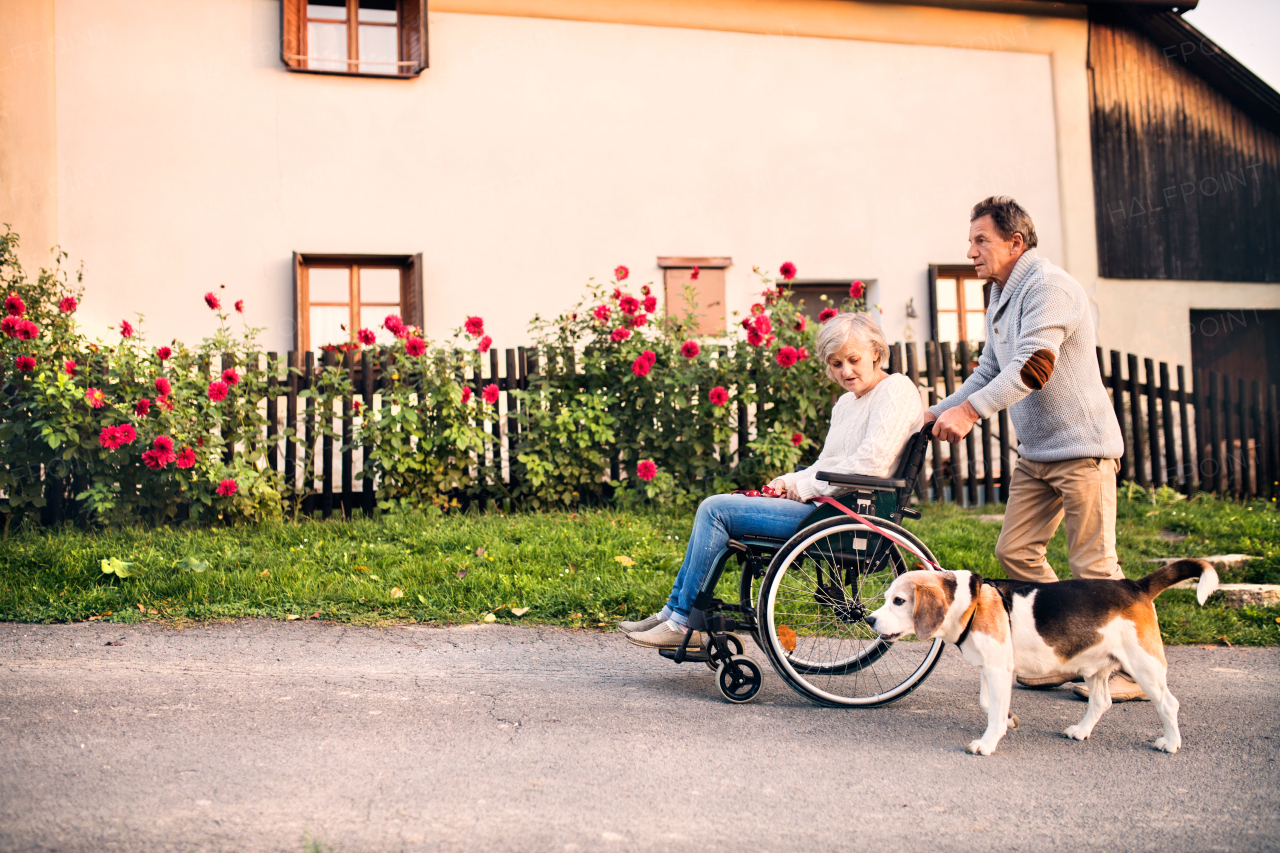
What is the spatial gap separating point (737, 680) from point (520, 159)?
7.25m

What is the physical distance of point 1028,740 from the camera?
3.02m

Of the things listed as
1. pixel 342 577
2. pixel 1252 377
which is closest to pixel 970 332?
pixel 1252 377

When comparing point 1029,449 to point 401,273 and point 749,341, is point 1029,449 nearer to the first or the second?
point 749,341

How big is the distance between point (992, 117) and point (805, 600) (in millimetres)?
8820

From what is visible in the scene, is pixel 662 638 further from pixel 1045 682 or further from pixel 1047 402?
pixel 1047 402

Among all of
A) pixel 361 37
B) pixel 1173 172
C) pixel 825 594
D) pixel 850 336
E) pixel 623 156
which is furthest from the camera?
pixel 1173 172

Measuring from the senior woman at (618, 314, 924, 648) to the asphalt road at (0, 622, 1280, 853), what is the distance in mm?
390

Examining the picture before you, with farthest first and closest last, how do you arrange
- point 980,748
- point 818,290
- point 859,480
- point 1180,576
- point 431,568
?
point 818,290
point 431,568
point 859,480
point 1180,576
point 980,748

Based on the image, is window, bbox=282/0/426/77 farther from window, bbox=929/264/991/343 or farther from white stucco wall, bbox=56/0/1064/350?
window, bbox=929/264/991/343

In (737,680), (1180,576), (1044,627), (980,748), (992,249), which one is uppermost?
(992,249)

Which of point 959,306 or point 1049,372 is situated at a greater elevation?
point 959,306

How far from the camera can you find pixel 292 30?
8.81 m

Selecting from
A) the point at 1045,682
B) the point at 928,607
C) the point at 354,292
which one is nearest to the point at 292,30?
the point at 354,292

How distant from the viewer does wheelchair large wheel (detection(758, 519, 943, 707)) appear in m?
3.19
